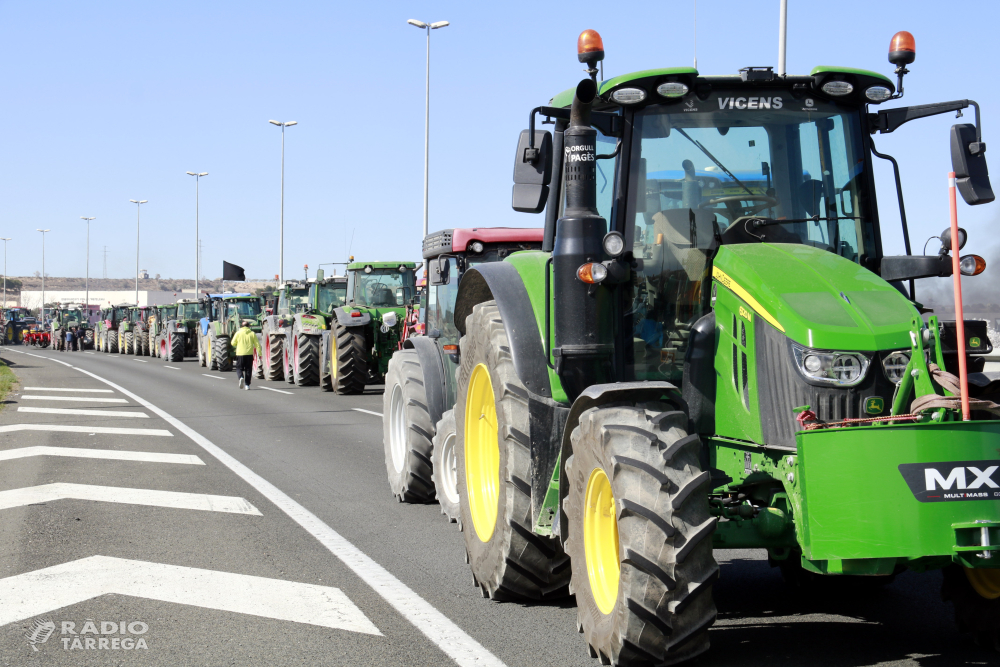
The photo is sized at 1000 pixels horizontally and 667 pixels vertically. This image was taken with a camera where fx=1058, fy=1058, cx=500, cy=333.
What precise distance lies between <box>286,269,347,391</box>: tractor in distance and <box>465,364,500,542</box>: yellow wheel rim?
57.0 ft

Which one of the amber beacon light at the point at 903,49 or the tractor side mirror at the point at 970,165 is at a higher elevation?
the amber beacon light at the point at 903,49

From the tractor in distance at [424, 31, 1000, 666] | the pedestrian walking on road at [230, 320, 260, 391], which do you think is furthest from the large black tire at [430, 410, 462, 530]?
the pedestrian walking on road at [230, 320, 260, 391]

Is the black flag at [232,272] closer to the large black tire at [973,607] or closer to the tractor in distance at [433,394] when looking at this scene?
the tractor in distance at [433,394]

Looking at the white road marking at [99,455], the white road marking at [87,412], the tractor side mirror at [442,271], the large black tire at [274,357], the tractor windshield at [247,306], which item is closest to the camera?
the tractor side mirror at [442,271]

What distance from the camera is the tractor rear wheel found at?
41.8 meters

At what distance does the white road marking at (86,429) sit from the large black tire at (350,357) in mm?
6452

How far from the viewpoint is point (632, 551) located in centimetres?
420

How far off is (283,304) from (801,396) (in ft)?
83.8

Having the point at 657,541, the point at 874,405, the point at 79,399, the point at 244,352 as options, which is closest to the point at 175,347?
the point at 244,352

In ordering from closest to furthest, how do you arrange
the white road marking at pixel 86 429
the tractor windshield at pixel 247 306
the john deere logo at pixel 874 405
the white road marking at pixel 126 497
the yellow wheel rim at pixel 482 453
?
the john deere logo at pixel 874 405 < the yellow wheel rim at pixel 482 453 < the white road marking at pixel 126 497 < the white road marking at pixel 86 429 < the tractor windshield at pixel 247 306

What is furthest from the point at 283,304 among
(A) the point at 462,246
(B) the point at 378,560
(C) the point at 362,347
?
(B) the point at 378,560

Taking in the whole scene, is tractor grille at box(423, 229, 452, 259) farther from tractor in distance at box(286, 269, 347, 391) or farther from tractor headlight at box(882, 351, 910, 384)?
tractor in distance at box(286, 269, 347, 391)

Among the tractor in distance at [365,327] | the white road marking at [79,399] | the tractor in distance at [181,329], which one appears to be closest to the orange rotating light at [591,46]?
the tractor in distance at [365,327]

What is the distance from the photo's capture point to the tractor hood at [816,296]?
14.5ft
